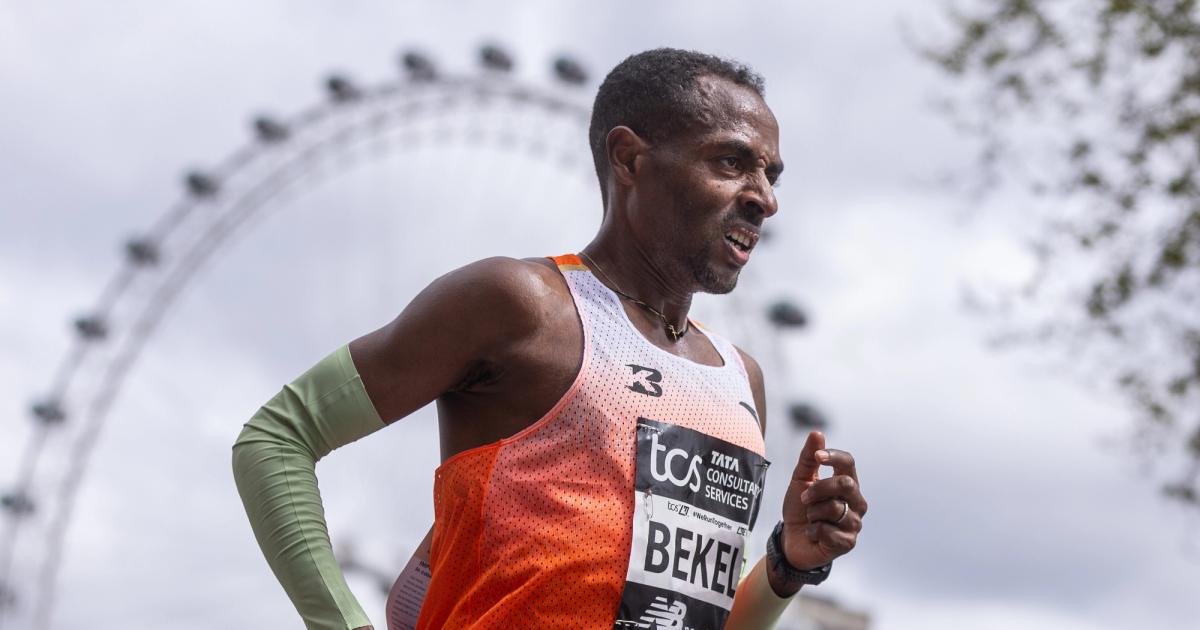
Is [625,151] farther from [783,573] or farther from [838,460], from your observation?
[783,573]

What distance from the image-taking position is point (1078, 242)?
31.6 feet

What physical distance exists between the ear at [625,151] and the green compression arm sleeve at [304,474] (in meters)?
0.83

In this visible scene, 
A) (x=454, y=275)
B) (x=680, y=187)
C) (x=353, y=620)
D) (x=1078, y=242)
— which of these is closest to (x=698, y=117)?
(x=680, y=187)

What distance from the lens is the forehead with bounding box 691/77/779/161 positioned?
3.58 m

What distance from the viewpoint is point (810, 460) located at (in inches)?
132

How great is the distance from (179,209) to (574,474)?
93.0ft

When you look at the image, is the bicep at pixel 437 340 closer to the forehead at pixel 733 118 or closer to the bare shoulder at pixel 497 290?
the bare shoulder at pixel 497 290

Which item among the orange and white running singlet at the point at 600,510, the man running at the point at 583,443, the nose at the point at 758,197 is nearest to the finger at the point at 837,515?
the man running at the point at 583,443

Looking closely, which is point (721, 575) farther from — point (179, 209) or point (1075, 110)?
point (179, 209)

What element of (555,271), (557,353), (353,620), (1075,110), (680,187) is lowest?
(353,620)

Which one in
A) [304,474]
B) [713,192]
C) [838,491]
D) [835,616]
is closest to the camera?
[304,474]

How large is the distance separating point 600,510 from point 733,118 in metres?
0.98

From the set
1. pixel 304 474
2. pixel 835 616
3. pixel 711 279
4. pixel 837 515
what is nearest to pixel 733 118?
pixel 711 279

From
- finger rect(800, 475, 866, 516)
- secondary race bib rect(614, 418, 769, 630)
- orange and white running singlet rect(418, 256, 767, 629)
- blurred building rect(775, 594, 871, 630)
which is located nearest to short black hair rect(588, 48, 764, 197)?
orange and white running singlet rect(418, 256, 767, 629)
